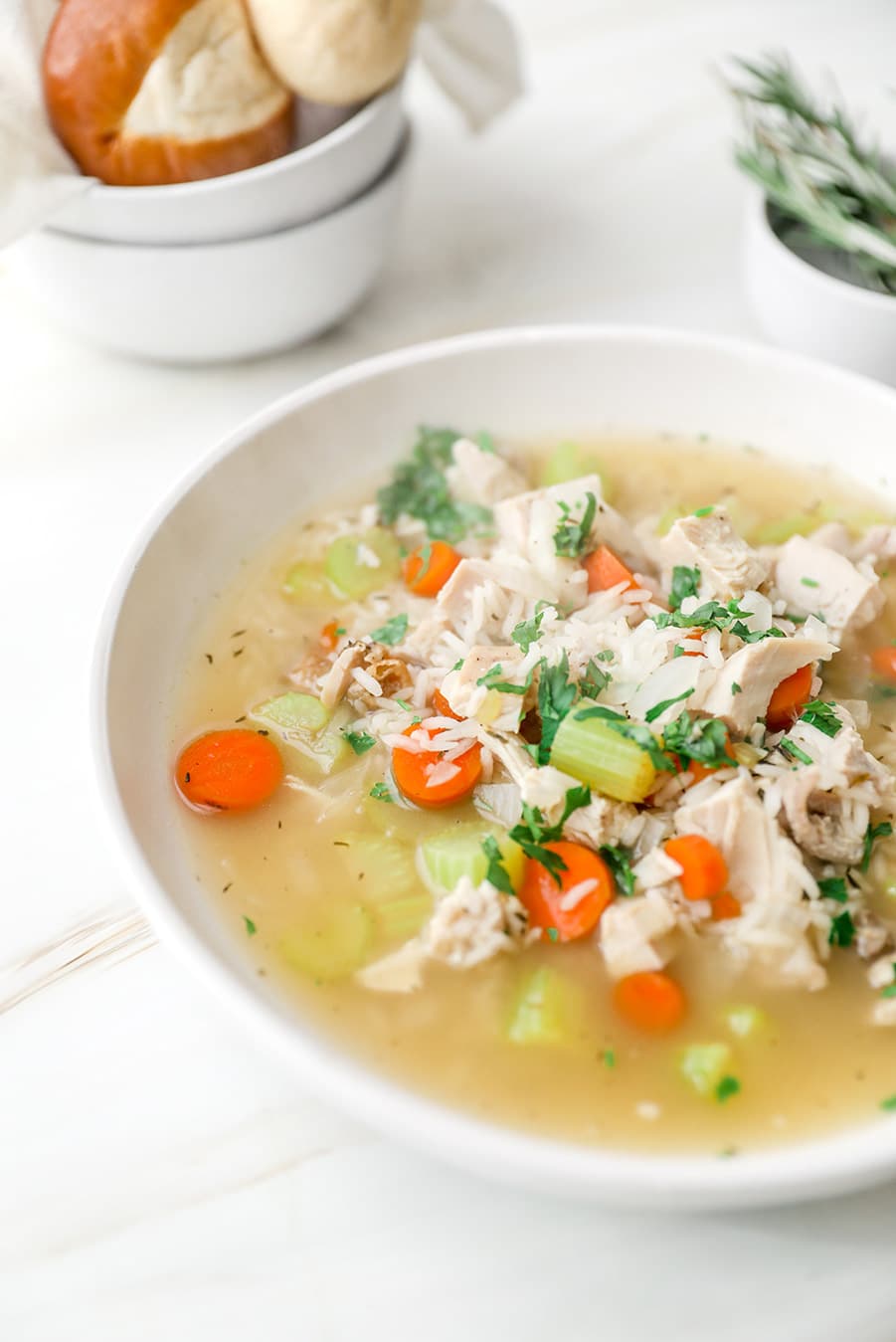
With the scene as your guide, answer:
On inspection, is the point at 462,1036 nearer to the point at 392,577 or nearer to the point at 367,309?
the point at 392,577

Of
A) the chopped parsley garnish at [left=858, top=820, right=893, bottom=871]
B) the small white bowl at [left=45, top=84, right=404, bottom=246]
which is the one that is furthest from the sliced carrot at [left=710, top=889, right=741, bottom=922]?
the small white bowl at [left=45, top=84, right=404, bottom=246]

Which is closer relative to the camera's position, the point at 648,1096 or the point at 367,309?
the point at 648,1096

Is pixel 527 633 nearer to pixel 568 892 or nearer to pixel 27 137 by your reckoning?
pixel 568 892

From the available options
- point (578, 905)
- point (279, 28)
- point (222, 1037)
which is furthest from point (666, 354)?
point (222, 1037)

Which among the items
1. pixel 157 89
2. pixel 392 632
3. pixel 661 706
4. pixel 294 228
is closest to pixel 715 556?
pixel 661 706

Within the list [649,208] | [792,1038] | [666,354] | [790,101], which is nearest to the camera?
[792,1038]

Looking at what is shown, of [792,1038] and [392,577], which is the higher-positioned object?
[392,577]

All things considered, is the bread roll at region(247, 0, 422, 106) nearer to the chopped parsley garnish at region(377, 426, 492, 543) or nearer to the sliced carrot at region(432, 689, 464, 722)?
the chopped parsley garnish at region(377, 426, 492, 543)
